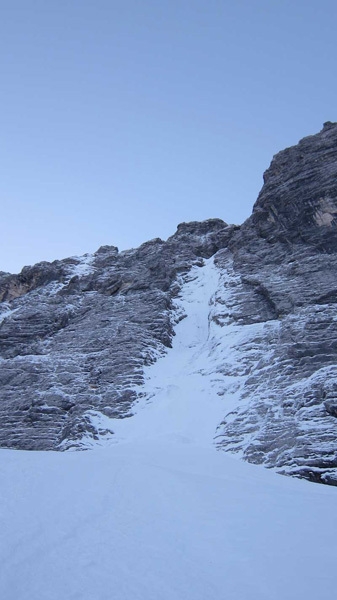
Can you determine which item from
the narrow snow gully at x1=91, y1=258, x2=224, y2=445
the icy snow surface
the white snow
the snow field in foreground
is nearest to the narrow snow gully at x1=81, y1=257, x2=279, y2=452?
the narrow snow gully at x1=91, y1=258, x2=224, y2=445

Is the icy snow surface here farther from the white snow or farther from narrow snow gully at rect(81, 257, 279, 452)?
the white snow

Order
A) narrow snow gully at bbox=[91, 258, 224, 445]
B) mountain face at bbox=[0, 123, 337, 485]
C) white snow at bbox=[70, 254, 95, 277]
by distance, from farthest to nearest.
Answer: white snow at bbox=[70, 254, 95, 277]
narrow snow gully at bbox=[91, 258, 224, 445]
mountain face at bbox=[0, 123, 337, 485]

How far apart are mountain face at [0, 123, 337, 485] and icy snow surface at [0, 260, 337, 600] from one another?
5516 mm

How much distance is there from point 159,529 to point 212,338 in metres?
21.2

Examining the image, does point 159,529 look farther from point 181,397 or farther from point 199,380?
point 199,380

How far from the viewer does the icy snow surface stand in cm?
589

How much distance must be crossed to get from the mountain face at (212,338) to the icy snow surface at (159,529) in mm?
5516

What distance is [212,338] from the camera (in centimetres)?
2869

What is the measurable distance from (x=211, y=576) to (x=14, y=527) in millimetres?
3387

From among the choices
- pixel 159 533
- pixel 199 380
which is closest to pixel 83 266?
pixel 199 380

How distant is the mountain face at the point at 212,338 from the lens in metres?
19.0

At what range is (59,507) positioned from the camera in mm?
8609

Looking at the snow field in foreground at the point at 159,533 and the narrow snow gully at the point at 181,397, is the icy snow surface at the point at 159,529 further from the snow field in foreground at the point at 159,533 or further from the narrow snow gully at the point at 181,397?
the narrow snow gully at the point at 181,397

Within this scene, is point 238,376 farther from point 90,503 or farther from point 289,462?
point 90,503
